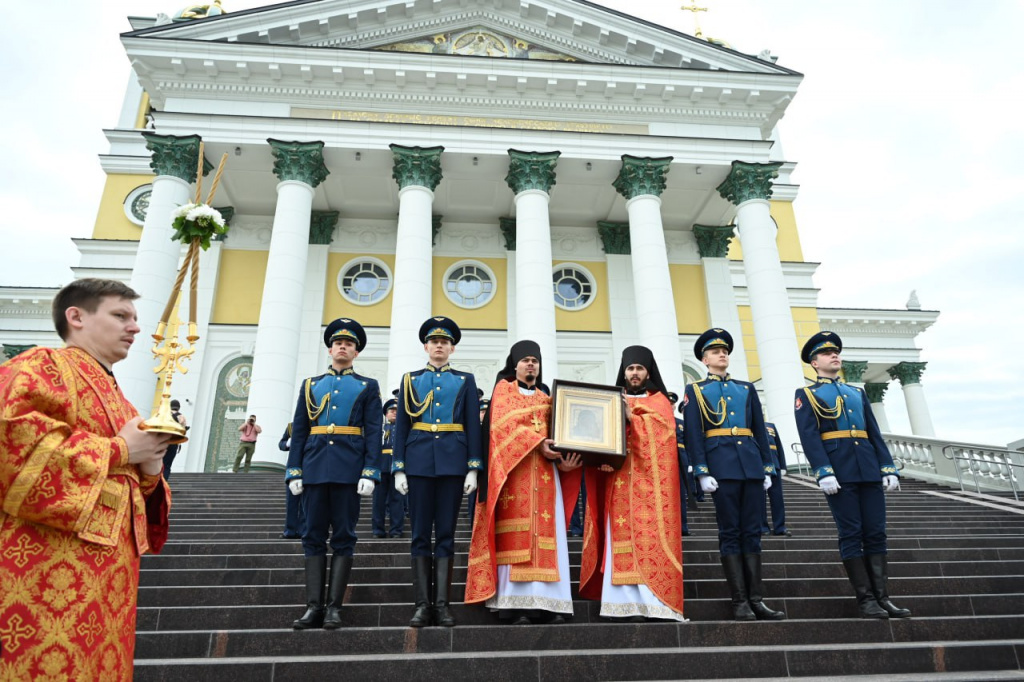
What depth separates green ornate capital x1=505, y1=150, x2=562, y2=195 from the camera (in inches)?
643

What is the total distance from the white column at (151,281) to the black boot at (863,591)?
13351mm

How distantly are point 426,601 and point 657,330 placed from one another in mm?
11883

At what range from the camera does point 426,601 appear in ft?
13.9

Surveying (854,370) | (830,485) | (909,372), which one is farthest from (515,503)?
(909,372)

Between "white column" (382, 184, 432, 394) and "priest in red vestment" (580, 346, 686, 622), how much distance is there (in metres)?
9.35

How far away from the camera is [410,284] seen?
14.8 metres

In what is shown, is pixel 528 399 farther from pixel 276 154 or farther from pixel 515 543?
pixel 276 154

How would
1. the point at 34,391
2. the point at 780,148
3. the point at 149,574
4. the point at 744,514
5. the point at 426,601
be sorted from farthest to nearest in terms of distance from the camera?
the point at 780,148 → the point at 149,574 → the point at 744,514 → the point at 426,601 → the point at 34,391

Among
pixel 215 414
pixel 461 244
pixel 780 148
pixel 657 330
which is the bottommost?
pixel 215 414

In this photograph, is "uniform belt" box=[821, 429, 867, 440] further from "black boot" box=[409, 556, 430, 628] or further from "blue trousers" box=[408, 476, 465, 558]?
"black boot" box=[409, 556, 430, 628]

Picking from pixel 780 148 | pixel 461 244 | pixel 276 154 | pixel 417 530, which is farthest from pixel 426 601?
pixel 780 148

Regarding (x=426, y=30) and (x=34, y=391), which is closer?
(x=34, y=391)

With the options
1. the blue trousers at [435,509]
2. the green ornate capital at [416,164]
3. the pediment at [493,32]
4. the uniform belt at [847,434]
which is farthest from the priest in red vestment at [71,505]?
the pediment at [493,32]

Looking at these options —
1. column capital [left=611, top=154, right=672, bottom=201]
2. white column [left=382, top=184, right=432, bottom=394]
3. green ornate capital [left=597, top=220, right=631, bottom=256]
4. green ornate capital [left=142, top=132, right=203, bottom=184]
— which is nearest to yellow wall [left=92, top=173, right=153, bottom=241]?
green ornate capital [left=142, top=132, right=203, bottom=184]
